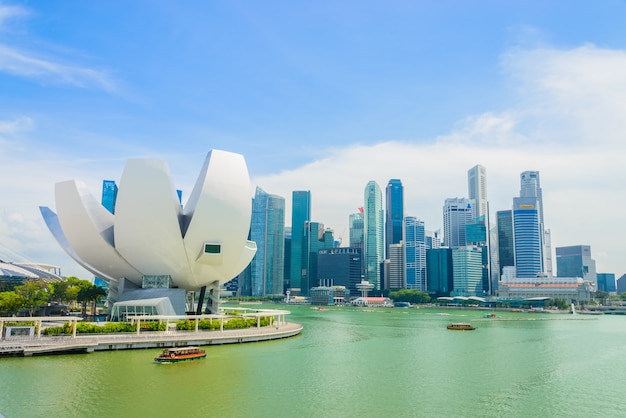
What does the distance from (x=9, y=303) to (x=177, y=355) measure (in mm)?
25998

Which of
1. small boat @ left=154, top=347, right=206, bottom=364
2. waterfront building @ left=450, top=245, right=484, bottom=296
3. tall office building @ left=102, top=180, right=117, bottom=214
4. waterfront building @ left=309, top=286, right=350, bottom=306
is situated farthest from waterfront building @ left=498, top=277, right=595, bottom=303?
small boat @ left=154, top=347, right=206, bottom=364

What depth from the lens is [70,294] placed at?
6191 cm

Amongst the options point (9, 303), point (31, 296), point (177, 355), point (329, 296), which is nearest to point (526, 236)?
point (329, 296)

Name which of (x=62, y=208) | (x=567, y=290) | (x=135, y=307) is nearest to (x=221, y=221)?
(x=135, y=307)

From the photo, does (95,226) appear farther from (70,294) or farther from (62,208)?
(70,294)

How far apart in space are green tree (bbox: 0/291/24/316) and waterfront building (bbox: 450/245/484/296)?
161 m

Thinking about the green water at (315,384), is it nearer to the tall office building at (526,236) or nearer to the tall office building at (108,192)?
the tall office building at (108,192)

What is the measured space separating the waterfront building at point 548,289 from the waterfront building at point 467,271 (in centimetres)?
1831

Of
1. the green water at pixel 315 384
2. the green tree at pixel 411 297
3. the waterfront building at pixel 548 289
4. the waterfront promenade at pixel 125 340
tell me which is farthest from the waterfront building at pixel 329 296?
the green water at pixel 315 384

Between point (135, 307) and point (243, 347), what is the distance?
478 inches

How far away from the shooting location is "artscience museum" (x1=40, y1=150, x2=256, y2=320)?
4294cm

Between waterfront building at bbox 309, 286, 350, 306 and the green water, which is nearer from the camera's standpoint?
the green water

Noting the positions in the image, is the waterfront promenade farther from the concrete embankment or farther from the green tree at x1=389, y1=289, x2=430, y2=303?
the green tree at x1=389, y1=289, x2=430, y2=303

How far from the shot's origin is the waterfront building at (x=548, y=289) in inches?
6152
